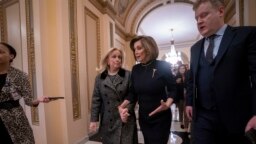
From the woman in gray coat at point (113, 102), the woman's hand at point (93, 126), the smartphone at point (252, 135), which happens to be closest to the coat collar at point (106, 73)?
the woman in gray coat at point (113, 102)

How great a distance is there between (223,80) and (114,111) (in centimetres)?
125

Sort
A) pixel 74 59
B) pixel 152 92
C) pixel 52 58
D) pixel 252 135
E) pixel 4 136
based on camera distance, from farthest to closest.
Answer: pixel 74 59
pixel 52 58
pixel 152 92
pixel 4 136
pixel 252 135

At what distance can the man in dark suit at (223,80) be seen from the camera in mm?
1481

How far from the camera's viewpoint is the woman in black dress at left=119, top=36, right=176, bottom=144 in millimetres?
2002

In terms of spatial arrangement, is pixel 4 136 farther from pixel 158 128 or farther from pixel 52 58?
pixel 52 58

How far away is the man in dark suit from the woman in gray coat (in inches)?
31.4

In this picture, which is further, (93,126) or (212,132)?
(93,126)

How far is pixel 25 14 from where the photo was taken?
364 cm

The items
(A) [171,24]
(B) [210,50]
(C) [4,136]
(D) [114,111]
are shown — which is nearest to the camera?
(B) [210,50]

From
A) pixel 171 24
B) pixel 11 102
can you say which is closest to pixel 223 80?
pixel 11 102

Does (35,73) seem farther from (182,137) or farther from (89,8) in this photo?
(182,137)

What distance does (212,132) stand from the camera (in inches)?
65.4

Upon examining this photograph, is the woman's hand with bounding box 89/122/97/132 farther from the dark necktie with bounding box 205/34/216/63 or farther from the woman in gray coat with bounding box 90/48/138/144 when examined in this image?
the dark necktie with bounding box 205/34/216/63

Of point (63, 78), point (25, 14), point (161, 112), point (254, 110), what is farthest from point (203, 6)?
point (25, 14)
